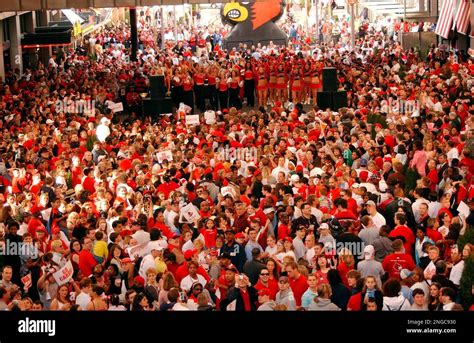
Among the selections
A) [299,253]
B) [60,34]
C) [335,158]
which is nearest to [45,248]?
[299,253]

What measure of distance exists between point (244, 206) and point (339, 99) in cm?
1625

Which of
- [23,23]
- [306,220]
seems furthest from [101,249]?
[23,23]

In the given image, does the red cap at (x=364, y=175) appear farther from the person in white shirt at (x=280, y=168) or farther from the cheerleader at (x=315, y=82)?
the cheerleader at (x=315, y=82)

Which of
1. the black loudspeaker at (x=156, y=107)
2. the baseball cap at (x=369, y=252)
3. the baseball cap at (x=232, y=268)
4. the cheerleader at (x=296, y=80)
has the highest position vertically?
the baseball cap at (x=369, y=252)

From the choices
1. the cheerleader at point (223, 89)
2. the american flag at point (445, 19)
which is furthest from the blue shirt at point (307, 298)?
the american flag at point (445, 19)

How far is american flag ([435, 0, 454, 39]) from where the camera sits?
47.1m

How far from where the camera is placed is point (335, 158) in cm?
2247

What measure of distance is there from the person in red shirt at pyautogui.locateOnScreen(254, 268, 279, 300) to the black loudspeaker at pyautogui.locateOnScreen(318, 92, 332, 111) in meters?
20.0

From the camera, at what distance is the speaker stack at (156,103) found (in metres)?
34.7

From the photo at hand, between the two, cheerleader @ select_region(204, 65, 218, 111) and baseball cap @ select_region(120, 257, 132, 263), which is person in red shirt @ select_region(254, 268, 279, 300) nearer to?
baseball cap @ select_region(120, 257, 132, 263)

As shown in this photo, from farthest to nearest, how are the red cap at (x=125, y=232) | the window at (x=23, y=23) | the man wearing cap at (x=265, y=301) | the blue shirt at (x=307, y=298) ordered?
the window at (x=23, y=23), the red cap at (x=125, y=232), the blue shirt at (x=307, y=298), the man wearing cap at (x=265, y=301)

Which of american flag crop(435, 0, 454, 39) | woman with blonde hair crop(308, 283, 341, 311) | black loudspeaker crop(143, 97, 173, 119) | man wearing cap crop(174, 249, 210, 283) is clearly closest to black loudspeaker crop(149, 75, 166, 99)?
black loudspeaker crop(143, 97, 173, 119)

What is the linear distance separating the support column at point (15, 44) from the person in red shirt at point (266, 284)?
35521 millimetres

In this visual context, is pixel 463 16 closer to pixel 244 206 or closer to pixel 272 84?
pixel 272 84
